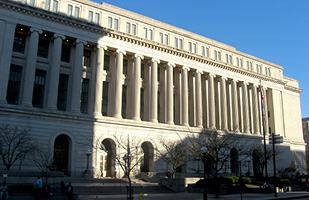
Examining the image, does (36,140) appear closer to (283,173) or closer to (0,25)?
(0,25)

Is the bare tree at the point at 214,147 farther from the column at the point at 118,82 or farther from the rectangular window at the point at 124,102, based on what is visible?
the column at the point at 118,82

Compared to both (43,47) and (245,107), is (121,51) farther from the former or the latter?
(245,107)

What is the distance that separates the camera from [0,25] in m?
38.2

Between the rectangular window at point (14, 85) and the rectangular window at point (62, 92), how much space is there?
5497 mm

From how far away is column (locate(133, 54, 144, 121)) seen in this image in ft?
152

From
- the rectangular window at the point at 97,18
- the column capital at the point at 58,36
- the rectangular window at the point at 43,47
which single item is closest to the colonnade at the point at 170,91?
the column capital at the point at 58,36

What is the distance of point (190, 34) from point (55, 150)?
32272mm

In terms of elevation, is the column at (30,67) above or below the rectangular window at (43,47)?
below

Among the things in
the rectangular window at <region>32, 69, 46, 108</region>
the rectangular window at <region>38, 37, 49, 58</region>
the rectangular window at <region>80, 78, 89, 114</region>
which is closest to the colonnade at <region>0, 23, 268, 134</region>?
the rectangular window at <region>32, 69, 46, 108</region>

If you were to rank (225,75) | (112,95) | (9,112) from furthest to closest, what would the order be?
(225,75) < (112,95) < (9,112)

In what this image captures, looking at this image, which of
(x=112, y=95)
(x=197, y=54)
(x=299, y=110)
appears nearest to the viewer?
(x=112, y=95)

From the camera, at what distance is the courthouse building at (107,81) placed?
128 ft

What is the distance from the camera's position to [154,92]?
4888 centimetres

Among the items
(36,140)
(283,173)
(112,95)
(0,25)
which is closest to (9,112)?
(36,140)
